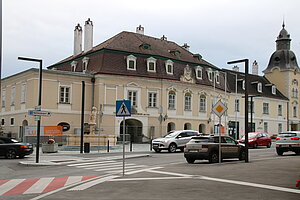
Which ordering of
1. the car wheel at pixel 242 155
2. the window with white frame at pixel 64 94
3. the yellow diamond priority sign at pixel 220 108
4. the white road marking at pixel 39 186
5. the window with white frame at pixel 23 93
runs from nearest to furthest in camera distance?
1. the white road marking at pixel 39 186
2. the yellow diamond priority sign at pixel 220 108
3. the car wheel at pixel 242 155
4. the window with white frame at pixel 64 94
5. the window with white frame at pixel 23 93

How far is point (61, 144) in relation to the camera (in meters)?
37.0

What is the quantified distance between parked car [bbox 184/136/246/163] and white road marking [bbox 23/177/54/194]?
830 cm

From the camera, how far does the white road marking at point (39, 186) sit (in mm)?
11604

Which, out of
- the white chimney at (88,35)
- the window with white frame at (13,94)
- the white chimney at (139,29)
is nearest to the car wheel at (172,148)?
the white chimney at (88,35)

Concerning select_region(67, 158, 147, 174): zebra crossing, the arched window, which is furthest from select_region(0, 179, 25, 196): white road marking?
the arched window

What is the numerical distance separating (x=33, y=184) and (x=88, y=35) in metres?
38.9

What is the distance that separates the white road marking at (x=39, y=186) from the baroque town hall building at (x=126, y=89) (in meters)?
21.9

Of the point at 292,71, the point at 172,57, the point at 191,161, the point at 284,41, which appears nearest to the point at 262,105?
the point at 292,71

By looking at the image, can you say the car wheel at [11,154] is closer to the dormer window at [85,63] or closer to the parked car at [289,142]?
the parked car at [289,142]

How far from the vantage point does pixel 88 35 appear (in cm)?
5022

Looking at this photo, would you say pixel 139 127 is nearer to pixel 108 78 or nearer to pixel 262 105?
pixel 108 78

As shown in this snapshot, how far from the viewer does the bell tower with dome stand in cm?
6838

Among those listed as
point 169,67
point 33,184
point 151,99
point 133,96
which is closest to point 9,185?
point 33,184

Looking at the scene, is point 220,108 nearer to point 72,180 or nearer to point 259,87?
point 72,180
